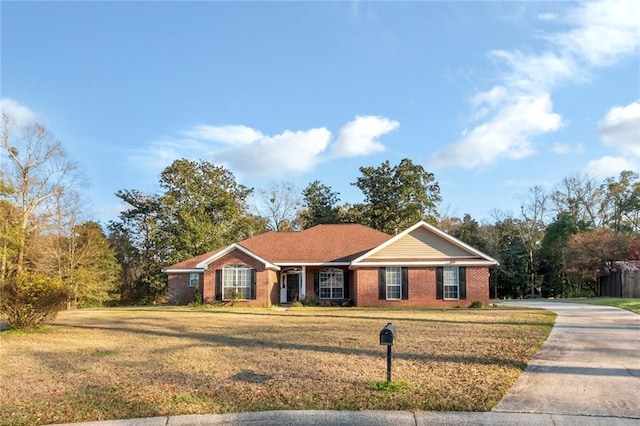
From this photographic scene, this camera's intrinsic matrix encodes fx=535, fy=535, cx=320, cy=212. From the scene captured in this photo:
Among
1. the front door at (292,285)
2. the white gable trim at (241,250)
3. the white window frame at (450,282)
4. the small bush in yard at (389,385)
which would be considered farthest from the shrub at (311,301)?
the small bush in yard at (389,385)

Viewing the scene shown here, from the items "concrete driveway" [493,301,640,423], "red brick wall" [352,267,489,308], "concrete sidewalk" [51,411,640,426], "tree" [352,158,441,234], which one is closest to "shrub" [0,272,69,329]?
"concrete sidewalk" [51,411,640,426]

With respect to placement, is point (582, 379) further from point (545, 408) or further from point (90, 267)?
point (90, 267)

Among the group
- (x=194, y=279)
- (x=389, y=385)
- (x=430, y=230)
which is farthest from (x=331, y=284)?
(x=389, y=385)

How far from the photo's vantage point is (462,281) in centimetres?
2628

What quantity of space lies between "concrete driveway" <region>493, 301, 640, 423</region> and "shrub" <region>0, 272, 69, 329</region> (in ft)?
37.3

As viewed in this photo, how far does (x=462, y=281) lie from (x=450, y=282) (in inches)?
22.7

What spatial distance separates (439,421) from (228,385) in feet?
9.87

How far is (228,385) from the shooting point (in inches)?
285

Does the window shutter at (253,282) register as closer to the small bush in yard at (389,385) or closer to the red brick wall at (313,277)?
the red brick wall at (313,277)

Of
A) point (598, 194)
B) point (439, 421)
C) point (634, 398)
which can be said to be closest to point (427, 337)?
point (634, 398)

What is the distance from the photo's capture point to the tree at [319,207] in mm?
47531

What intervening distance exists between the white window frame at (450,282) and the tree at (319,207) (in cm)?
2105

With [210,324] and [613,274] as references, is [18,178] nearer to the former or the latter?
[210,324]

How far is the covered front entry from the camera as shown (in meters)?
31.3
